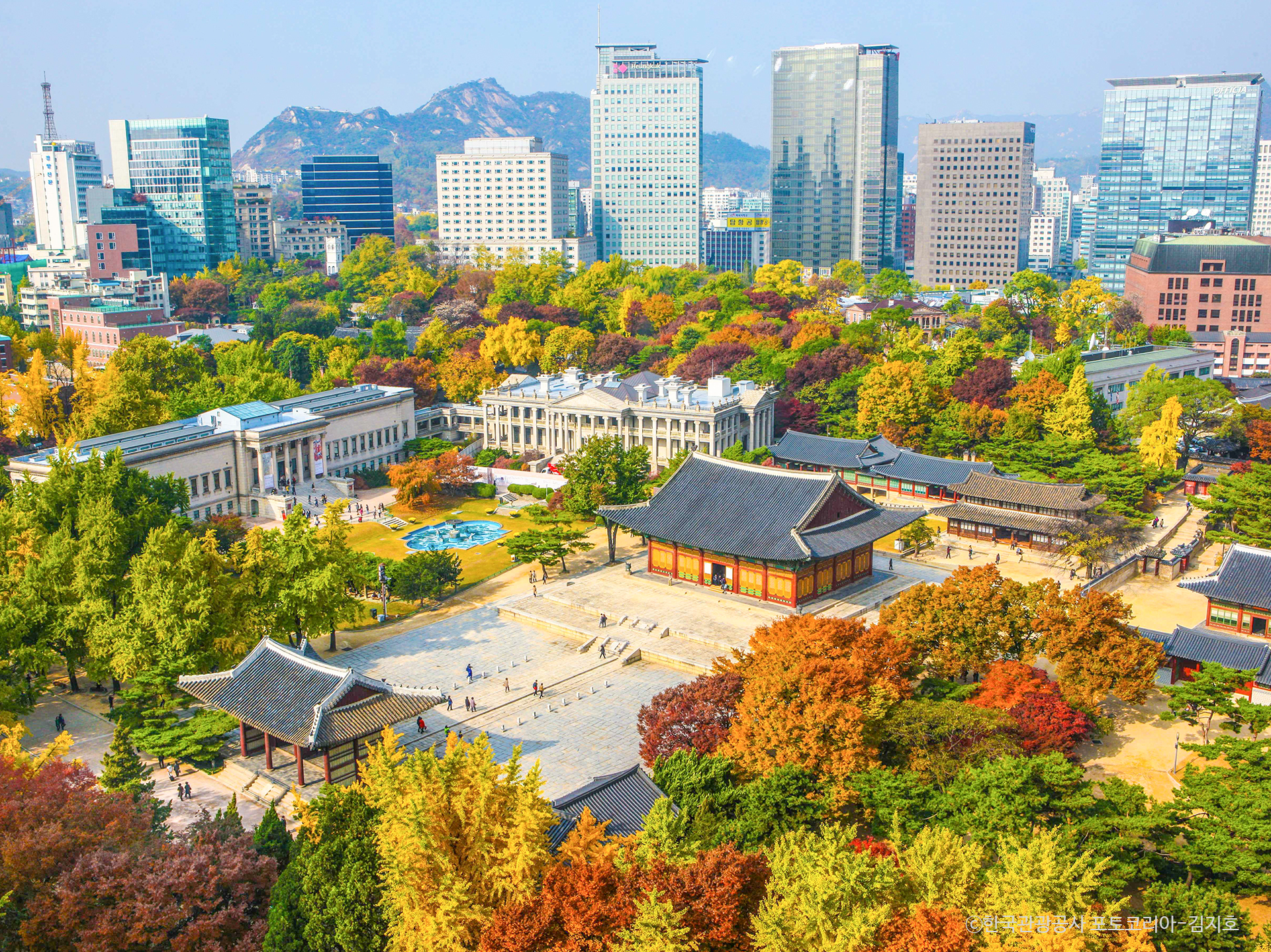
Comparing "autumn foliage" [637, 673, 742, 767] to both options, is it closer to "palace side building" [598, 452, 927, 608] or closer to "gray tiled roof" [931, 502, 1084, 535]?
"palace side building" [598, 452, 927, 608]

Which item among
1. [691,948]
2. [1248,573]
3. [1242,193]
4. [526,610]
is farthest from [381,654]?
[1242,193]

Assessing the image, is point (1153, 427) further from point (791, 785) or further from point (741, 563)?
point (791, 785)

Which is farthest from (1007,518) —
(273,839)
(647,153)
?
(647,153)

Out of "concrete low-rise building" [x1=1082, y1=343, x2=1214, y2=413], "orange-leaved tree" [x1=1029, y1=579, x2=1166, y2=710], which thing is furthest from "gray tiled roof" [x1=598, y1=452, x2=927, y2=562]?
"concrete low-rise building" [x1=1082, y1=343, x2=1214, y2=413]

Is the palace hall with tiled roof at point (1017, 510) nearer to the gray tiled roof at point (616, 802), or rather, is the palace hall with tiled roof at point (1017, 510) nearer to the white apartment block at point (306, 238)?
the gray tiled roof at point (616, 802)

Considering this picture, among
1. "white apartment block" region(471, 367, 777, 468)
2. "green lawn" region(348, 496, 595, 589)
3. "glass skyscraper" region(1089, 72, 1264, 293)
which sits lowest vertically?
"green lawn" region(348, 496, 595, 589)

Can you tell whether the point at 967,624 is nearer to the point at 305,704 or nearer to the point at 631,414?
the point at 305,704

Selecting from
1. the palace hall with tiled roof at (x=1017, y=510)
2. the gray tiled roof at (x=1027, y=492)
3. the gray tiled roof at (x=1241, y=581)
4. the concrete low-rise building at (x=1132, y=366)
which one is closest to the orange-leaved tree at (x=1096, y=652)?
the gray tiled roof at (x=1241, y=581)
